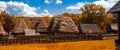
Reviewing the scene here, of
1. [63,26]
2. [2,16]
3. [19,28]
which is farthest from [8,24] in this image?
[63,26]

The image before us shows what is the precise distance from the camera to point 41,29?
242ft

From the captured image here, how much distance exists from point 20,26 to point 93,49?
37289 millimetres

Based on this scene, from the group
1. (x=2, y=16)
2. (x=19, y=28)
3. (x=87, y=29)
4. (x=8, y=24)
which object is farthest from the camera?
(x=2, y=16)

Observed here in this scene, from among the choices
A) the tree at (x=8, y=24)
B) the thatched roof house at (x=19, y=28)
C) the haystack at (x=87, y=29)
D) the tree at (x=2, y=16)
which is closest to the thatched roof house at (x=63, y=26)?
the haystack at (x=87, y=29)

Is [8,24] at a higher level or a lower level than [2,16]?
lower

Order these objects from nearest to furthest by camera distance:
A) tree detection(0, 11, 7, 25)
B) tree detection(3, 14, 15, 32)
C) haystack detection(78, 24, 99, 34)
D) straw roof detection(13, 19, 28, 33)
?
haystack detection(78, 24, 99, 34) < straw roof detection(13, 19, 28, 33) < tree detection(3, 14, 15, 32) < tree detection(0, 11, 7, 25)

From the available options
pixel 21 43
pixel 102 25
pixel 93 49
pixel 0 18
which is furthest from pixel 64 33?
pixel 0 18

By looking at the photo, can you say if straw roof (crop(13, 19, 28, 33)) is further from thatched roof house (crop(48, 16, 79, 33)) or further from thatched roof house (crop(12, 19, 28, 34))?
thatched roof house (crop(48, 16, 79, 33))

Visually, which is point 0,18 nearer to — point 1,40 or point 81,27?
point 81,27

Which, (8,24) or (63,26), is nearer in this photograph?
(63,26)

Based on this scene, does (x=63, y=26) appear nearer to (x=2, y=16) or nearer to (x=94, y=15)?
(x=94, y=15)

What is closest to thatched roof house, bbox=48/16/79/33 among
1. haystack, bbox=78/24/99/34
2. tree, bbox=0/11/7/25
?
haystack, bbox=78/24/99/34

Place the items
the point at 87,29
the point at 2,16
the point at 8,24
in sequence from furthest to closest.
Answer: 1. the point at 2,16
2. the point at 8,24
3. the point at 87,29

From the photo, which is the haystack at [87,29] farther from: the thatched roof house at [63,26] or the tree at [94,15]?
the tree at [94,15]
